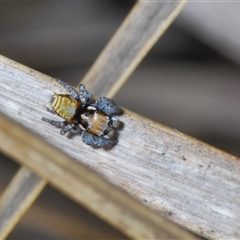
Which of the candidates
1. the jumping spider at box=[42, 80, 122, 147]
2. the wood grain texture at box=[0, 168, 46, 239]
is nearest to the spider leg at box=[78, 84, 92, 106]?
the jumping spider at box=[42, 80, 122, 147]

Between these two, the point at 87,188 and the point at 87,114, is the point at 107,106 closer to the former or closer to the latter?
the point at 87,114

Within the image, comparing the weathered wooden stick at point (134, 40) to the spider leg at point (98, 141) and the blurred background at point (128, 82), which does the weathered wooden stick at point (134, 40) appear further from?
the blurred background at point (128, 82)

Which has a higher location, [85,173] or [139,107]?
[139,107]

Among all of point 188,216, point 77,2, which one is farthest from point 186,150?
point 77,2

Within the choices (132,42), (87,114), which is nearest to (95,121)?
(87,114)

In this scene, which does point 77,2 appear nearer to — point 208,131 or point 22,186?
point 208,131

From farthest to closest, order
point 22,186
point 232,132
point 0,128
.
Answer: point 232,132
point 22,186
point 0,128

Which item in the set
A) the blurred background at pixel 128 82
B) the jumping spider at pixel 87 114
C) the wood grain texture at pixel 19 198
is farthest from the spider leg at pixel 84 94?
the blurred background at pixel 128 82
